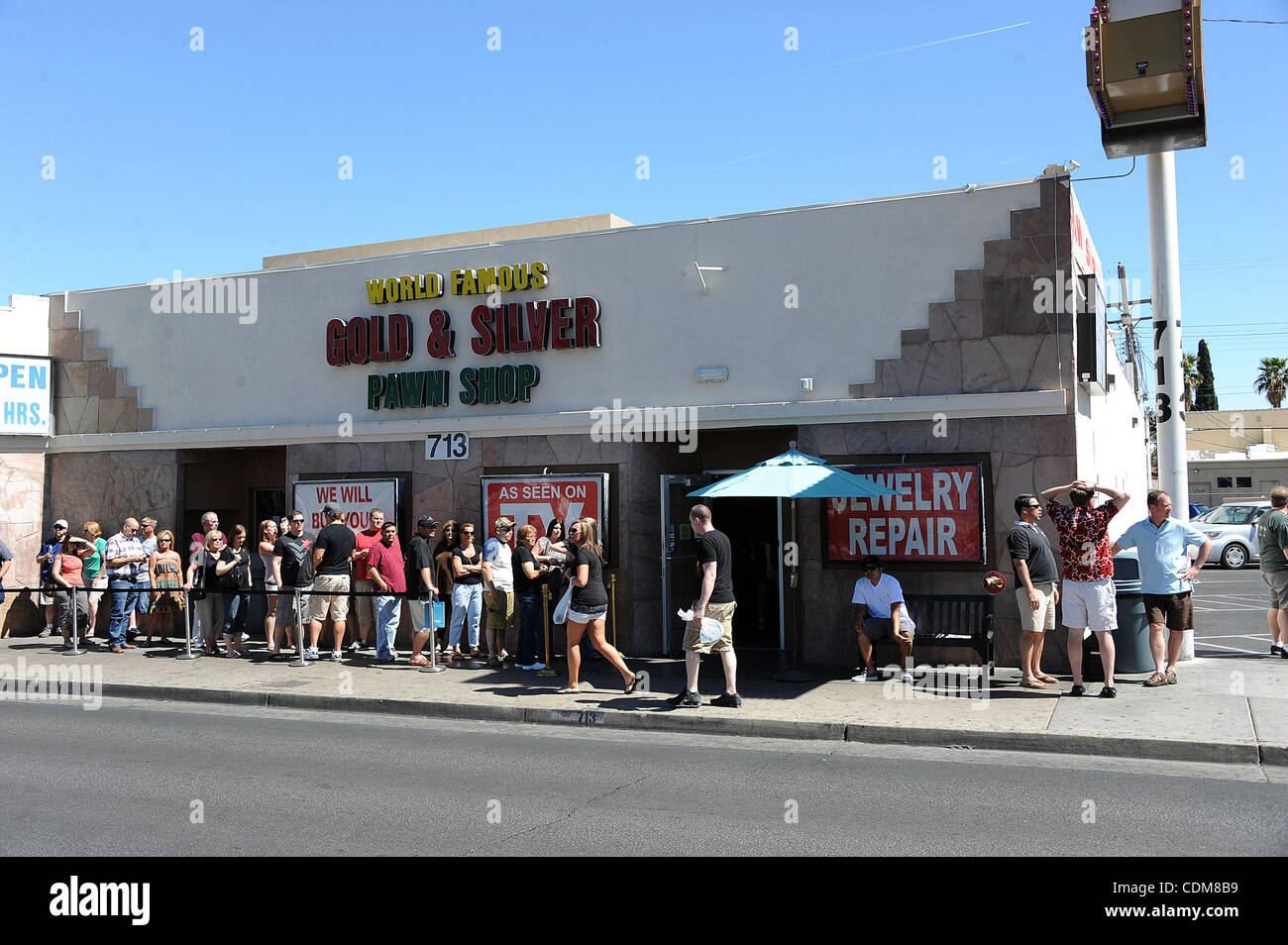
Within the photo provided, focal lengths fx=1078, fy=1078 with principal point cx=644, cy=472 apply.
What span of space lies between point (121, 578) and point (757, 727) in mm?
9942

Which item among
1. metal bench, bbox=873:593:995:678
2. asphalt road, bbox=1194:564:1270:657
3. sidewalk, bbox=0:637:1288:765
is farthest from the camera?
asphalt road, bbox=1194:564:1270:657

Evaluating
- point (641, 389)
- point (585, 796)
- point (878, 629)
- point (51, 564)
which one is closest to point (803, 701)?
point (878, 629)

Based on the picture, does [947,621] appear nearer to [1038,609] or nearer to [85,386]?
[1038,609]

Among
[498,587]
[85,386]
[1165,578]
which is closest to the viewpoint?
[1165,578]

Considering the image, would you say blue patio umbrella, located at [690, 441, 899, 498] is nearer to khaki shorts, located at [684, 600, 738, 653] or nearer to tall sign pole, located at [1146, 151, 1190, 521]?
khaki shorts, located at [684, 600, 738, 653]

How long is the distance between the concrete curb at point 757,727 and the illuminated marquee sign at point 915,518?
342cm

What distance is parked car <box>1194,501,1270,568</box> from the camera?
1085 inches

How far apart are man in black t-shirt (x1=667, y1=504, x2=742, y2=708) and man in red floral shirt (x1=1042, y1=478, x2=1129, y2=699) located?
3292 millimetres

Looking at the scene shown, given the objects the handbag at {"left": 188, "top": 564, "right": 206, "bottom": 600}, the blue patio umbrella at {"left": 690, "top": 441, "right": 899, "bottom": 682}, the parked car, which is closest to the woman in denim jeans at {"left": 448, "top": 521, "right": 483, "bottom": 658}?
the blue patio umbrella at {"left": 690, "top": 441, "right": 899, "bottom": 682}

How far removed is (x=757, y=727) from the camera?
9.59m

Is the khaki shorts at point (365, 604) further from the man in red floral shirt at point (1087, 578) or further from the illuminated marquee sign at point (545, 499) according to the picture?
the man in red floral shirt at point (1087, 578)

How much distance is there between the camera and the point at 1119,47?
11148 mm
